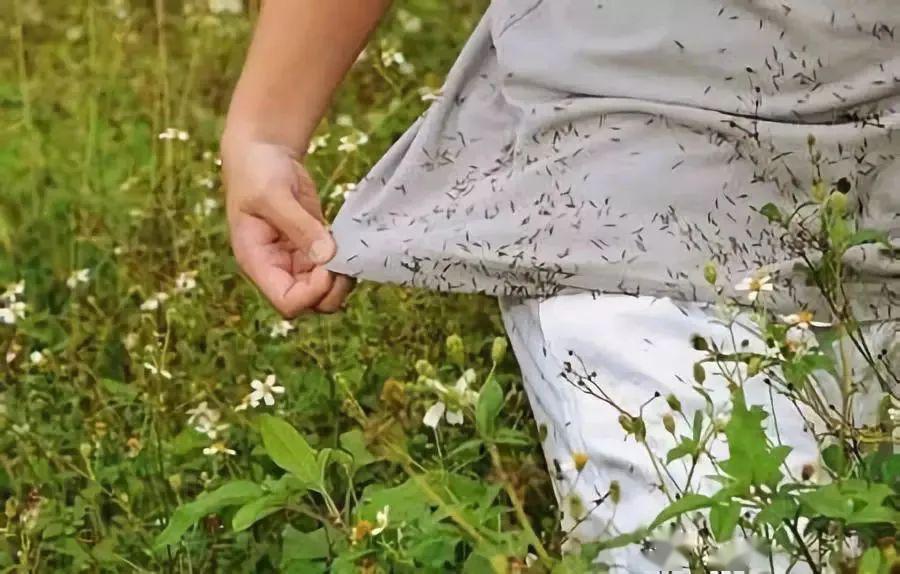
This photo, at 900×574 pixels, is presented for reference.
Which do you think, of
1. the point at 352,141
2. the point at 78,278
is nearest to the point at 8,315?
the point at 78,278

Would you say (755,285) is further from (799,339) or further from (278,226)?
(278,226)

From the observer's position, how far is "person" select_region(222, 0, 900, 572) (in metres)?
0.63

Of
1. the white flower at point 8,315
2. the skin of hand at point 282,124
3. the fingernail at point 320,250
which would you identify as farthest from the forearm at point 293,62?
the white flower at point 8,315

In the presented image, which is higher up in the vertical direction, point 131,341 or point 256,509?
point 256,509

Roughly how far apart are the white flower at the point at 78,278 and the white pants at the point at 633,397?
0.59m

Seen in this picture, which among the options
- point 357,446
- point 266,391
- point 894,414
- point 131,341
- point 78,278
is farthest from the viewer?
point 78,278

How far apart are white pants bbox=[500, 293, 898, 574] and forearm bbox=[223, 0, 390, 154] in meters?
0.25

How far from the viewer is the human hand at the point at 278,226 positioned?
760 mm

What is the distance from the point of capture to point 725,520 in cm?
45

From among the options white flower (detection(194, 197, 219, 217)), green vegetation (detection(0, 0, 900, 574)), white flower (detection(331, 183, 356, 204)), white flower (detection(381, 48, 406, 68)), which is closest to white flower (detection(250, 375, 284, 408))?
green vegetation (detection(0, 0, 900, 574))

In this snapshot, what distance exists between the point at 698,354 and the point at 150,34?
861 millimetres

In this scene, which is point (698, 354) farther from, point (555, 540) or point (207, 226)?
point (207, 226)

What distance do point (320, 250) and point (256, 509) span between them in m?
0.21

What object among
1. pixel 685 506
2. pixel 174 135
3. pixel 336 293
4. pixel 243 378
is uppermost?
pixel 685 506
